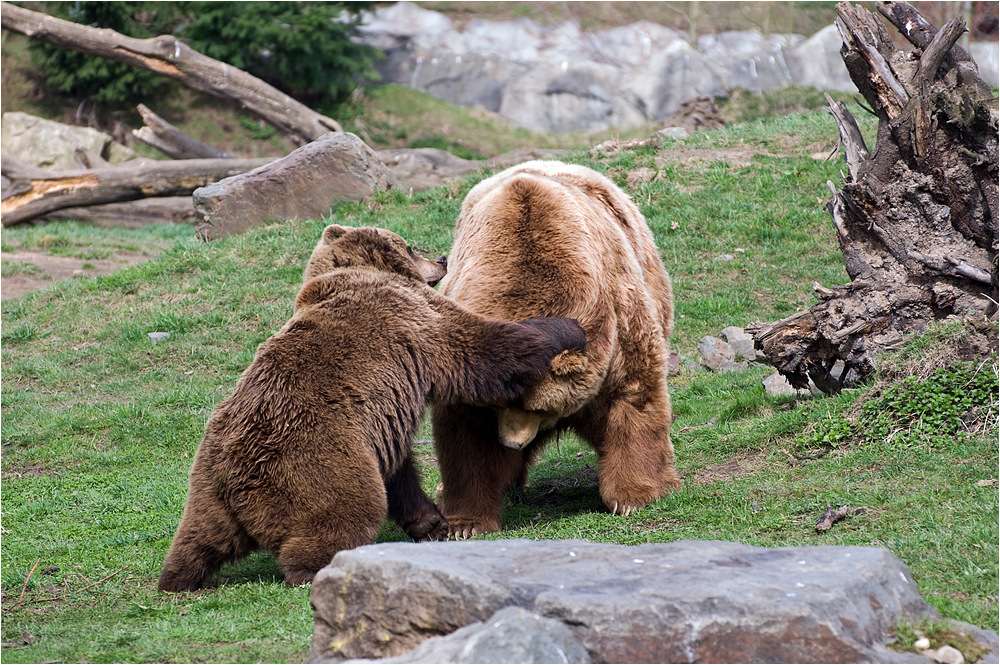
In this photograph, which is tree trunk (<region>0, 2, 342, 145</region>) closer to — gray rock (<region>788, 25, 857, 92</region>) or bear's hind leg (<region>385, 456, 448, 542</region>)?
gray rock (<region>788, 25, 857, 92</region>)

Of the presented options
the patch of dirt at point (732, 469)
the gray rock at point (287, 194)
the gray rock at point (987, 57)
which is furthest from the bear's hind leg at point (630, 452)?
the gray rock at point (987, 57)

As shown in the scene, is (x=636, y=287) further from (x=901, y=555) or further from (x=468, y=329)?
(x=901, y=555)

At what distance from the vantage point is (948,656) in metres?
3.19

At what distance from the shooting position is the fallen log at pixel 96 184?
712 inches

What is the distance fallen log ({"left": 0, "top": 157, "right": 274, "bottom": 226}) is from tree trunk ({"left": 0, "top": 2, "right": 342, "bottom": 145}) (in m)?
2.34

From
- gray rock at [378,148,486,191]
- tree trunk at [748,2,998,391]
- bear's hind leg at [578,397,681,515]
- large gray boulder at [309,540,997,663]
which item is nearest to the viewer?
large gray boulder at [309,540,997,663]

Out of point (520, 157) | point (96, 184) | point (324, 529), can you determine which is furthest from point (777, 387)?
point (96, 184)

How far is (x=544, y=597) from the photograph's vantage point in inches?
127

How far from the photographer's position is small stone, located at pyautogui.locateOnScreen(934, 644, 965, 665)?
3.17m

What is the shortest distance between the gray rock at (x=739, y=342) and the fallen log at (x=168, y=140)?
46.4 feet

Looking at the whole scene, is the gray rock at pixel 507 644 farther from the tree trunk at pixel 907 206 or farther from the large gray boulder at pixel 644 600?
the tree trunk at pixel 907 206

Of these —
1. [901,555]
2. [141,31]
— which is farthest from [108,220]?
[901,555]

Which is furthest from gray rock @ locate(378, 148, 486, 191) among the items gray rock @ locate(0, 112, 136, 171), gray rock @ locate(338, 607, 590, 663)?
gray rock @ locate(338, 607, 590, 663)

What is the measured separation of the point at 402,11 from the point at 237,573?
91.6ft
